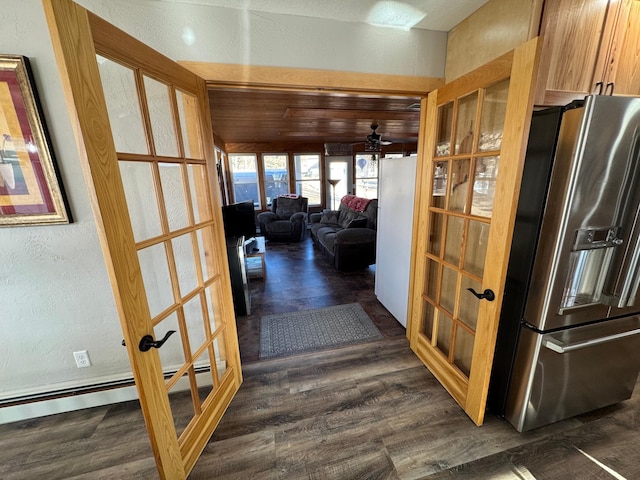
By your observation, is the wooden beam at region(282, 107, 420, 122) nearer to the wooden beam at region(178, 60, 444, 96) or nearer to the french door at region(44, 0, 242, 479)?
the wooden beam at region(178, 60, 444, 96)

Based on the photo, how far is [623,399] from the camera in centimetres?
154

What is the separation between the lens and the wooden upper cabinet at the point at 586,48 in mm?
1197

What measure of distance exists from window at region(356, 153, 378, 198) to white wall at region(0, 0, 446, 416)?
605cm

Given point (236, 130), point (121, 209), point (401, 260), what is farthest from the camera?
point (236, 130)

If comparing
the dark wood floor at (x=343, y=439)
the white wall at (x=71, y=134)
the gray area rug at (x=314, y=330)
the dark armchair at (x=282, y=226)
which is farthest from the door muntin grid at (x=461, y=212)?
the dark armchair at (x=282, y=226)

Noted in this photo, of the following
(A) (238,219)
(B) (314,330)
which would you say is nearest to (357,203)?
(A) (238,219)

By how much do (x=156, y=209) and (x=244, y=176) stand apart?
5.82 metres

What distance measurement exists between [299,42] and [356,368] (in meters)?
2.23

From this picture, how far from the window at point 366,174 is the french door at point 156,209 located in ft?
21.8

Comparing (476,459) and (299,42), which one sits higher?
(299,42)

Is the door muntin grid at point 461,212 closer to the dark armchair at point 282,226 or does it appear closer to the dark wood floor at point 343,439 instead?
the dark wood floor at point 343,439

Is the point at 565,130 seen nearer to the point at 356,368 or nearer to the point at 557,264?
the point at 557,264

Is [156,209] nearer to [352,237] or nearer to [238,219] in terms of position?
[238,219]

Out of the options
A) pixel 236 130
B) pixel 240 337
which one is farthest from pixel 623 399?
pixel 236 130
